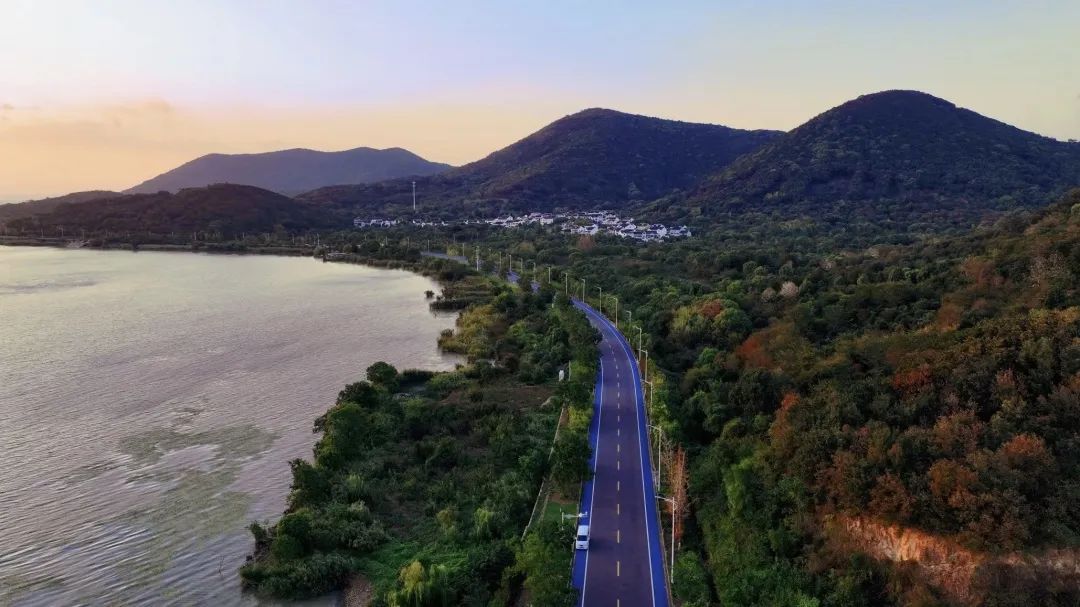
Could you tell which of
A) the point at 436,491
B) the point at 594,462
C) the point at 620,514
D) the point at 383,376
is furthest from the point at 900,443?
the point at 383,376

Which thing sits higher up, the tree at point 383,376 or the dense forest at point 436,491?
the tree at point 383,376

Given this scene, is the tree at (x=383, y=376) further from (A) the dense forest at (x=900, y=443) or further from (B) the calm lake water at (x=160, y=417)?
(A) the dense forest at (x=900, y=443)

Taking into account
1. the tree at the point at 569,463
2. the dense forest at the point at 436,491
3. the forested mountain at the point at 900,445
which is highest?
the forested mountain at the point at 900,445

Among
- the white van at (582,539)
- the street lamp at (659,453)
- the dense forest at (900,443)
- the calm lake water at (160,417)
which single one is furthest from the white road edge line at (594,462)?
the calm lake water at (160,417)

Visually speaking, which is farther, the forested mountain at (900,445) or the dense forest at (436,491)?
the dense forest at (436,491)

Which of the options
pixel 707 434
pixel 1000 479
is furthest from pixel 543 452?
pixel 1000 479

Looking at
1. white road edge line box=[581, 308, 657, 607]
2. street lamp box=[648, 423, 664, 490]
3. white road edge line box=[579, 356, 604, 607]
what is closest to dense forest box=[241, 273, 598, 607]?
white road edge line box=[579, 356, 604, 607]
